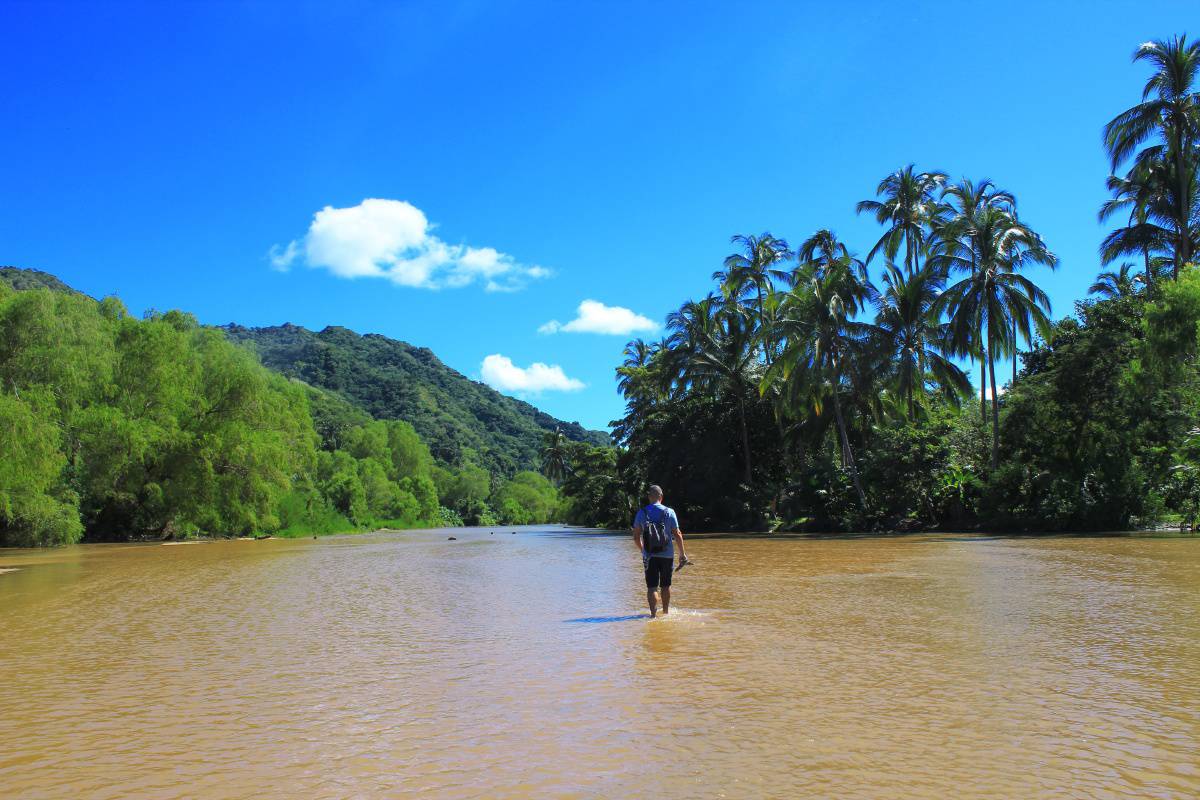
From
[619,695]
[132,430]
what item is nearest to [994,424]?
[619,695]

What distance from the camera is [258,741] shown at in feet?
15.5

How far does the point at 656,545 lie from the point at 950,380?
2949 cm

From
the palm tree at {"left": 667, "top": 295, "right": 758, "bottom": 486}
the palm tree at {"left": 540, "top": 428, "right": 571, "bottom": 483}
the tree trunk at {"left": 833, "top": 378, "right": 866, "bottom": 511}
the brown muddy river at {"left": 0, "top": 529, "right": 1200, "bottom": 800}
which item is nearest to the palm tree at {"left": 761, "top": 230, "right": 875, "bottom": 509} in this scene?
the tree trunk at {"left": 833, "top": 378, "right": 866, "bottom": 511}

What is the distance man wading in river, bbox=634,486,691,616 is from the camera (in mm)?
9336

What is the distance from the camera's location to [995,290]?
3188cm

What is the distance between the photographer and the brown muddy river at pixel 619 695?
4004 millimetres

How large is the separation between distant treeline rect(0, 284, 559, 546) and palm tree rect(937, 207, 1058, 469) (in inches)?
1270

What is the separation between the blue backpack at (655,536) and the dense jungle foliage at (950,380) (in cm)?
1936

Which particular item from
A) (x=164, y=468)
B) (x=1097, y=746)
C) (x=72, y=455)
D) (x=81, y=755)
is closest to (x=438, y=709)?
(x=81, y=755)

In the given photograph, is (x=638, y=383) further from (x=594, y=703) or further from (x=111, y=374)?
(x=594, y=703)

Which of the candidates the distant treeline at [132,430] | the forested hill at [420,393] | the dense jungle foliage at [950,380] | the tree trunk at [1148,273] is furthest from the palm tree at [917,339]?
the forested hill at [420,393]

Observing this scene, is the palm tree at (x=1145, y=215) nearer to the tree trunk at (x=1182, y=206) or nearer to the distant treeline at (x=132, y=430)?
the tree trunk at (x=1182, y=206)

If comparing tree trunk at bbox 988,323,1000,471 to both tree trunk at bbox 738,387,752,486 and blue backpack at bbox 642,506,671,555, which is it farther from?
blue backpack at bbox 642,506,671,555

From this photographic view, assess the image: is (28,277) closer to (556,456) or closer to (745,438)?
(556,456)
